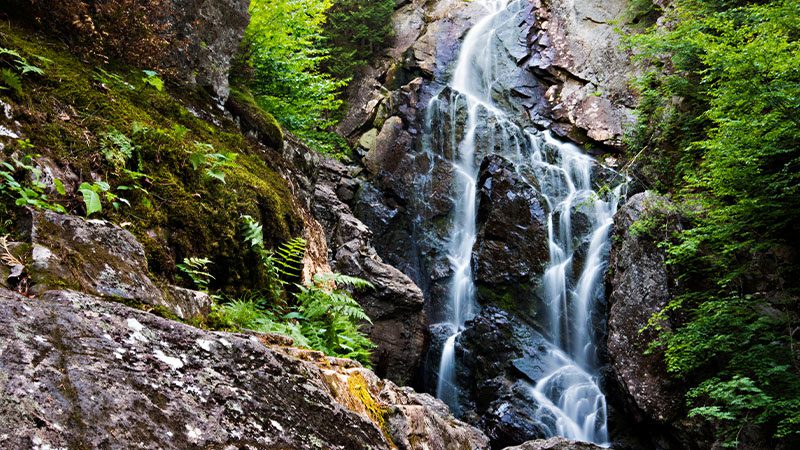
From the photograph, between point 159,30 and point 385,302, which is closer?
point 159,30

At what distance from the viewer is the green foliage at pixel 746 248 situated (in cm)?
740

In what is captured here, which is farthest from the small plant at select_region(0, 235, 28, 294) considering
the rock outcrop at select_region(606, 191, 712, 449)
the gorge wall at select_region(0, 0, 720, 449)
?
the rock outcrop at select_region(606, 191, 712, 449)

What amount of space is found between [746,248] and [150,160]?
10054mm

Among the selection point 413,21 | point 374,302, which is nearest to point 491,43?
point 413,21

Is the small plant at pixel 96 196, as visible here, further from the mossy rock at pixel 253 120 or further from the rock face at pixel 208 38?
the mossy rock at pixel 253 120

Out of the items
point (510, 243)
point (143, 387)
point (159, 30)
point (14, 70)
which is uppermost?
point (510, 243)

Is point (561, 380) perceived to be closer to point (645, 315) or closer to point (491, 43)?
point (645, 315)

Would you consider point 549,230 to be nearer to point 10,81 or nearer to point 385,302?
point 385,302

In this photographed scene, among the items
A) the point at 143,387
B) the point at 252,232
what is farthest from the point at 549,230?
the point at 143,387

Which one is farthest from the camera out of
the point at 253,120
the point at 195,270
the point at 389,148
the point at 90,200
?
the point at 389,148

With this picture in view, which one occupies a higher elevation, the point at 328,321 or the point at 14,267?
the point at 14,267

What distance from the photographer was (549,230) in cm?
1488

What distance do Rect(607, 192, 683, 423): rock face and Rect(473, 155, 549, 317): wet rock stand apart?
279 cm

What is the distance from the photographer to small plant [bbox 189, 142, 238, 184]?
374 centimetres
